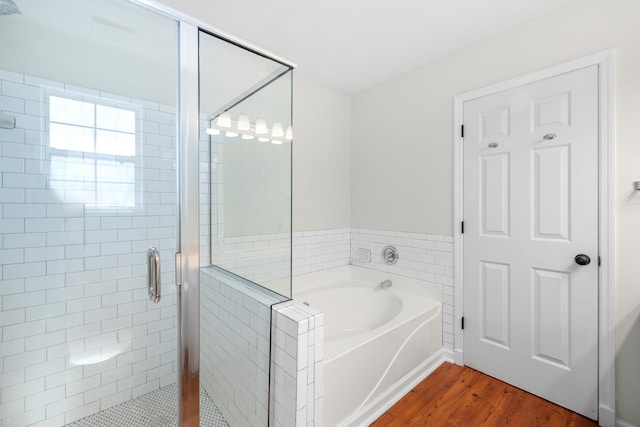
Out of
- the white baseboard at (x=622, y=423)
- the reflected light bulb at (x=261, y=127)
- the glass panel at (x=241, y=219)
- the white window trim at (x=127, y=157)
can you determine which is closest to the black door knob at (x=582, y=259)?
the white baseboard at (x=622, y=423)

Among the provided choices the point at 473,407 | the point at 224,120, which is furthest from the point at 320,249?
the point at 473,407

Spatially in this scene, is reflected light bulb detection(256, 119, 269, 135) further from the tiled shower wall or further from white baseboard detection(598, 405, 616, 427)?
white baseboard detection(598, 405, 616, 427)

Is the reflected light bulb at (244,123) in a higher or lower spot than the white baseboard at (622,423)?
higher

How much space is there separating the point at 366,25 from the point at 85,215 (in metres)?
2.20

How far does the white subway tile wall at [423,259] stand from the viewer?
2.30m

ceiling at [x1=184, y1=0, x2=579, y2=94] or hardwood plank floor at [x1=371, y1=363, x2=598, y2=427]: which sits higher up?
ceiling at [x1=184, y1=0, x2=579, y2=94]

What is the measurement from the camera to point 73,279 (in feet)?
5.37

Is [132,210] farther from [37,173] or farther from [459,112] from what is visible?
[459,112]

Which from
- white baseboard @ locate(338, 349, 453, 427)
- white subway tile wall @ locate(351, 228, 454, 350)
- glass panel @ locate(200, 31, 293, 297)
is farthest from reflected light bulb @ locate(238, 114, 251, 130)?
white baseboard @ locate(338, 349, 453, 427)

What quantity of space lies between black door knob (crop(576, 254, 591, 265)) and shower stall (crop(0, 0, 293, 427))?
1.76 meters

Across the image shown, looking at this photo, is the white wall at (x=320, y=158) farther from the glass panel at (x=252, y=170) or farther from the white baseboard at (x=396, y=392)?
the white baseboard at (x=396, y=392)

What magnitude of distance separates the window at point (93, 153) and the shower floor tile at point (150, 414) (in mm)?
1195

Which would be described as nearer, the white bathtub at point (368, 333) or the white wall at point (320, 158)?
the white bathtub at point (368, 333)

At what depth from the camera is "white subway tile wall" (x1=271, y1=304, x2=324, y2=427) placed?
4.05 feet
